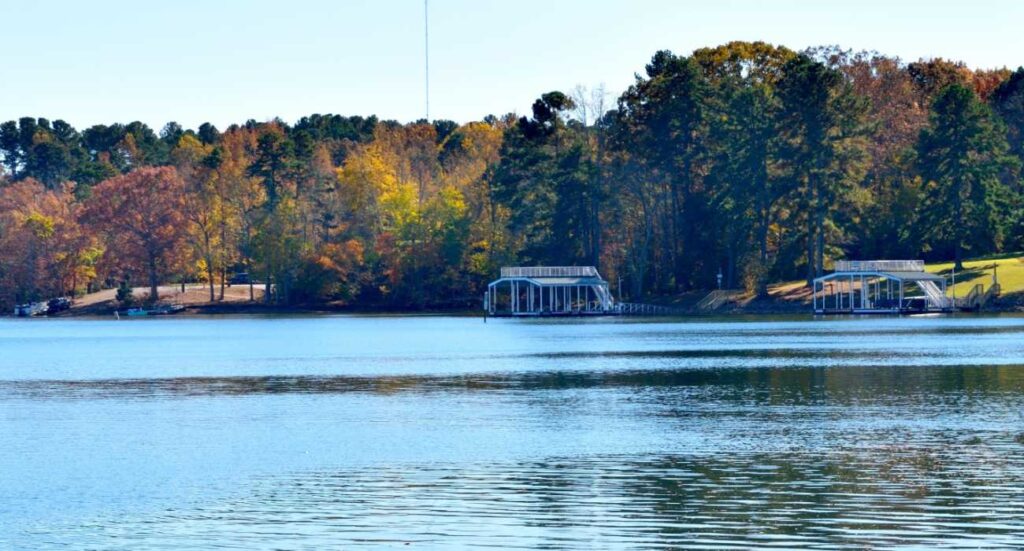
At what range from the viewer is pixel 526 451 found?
1475 inches

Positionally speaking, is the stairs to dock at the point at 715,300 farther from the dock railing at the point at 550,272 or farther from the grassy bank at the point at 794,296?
the dock railing at the point at 550,272

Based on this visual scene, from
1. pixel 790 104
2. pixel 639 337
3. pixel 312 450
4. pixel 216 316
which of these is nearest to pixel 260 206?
pixel 216 316

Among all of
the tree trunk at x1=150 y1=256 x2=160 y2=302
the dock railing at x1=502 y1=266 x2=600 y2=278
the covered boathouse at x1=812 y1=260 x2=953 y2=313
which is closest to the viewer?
the covered boathouse at x1=812 y1=260 x2=953 y2=313

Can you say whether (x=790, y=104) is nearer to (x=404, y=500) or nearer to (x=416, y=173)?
(x=416, y=173)

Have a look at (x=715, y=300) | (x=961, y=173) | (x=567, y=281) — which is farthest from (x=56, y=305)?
(x=961, y=173)

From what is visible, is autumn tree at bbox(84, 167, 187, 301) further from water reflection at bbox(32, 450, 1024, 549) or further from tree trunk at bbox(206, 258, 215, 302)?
water reflection at bbox(32, 450, 1024, 549)

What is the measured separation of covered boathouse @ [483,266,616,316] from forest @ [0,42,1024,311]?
3.68 metres

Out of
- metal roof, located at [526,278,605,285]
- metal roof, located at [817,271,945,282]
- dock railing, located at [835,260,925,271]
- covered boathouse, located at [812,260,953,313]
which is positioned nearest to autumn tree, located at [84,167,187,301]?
metal roof, located at [526,278,605,285]

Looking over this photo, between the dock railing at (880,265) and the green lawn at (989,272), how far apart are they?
3.05m

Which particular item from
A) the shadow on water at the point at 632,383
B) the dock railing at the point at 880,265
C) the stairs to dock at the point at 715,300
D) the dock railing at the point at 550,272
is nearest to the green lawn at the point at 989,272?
the dock railing at the point at 880,265

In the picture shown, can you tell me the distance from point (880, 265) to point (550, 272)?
99.1ft

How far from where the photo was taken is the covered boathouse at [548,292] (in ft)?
451

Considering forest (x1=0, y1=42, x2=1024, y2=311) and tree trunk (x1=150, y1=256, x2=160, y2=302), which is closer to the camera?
forest (x1=0, y1=42, x2=1024, y2=311)

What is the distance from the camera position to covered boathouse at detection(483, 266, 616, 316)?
137375mm
